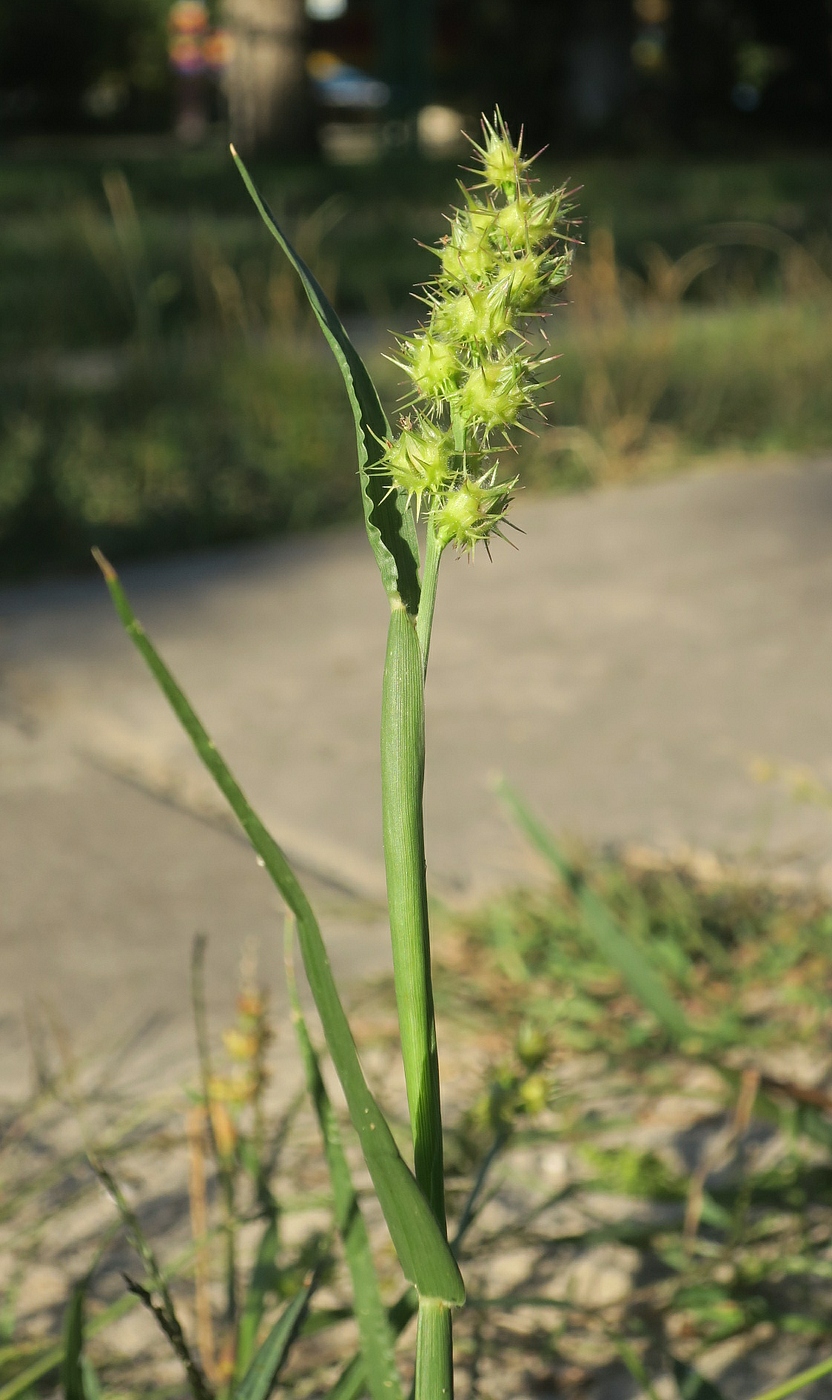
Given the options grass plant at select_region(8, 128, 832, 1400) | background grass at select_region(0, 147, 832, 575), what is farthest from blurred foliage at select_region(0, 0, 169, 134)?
grass plant at select_region(8, 128, 832, 1400)

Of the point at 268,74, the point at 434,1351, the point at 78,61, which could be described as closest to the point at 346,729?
the point at 434,1351

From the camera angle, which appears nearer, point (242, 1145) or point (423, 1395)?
point (423, 1395)

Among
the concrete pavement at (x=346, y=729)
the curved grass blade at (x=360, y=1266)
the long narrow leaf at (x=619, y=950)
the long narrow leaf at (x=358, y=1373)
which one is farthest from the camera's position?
the concrete pavement at (x=346, y=729)

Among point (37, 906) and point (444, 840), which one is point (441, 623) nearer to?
point (444, 840)

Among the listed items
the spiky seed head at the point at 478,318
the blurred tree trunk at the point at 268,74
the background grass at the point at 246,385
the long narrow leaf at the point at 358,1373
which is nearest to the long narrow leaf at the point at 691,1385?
the long narrow leaf at the point at 358,1373

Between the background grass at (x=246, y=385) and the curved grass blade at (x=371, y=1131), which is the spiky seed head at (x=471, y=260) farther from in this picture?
the background grass at (x=246, y=385)

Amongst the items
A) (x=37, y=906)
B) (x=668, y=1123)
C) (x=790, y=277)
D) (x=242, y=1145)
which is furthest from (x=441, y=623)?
(x=790, y=277)

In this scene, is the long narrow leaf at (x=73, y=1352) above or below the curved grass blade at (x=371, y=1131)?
below
